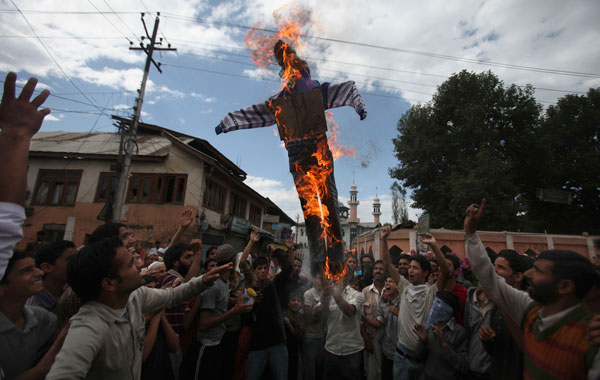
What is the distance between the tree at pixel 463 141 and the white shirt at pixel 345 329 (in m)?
17.8

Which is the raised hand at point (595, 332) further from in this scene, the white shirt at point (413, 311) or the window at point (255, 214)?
the window at point (255, 214)

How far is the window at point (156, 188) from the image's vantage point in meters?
16.6

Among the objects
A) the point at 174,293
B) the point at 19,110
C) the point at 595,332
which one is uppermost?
the point at 19,110

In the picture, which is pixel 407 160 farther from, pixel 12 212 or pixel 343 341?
pixel 12 212

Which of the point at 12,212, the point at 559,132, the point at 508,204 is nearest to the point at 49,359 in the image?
the point at 12,212

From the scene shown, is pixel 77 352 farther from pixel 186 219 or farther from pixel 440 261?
pixel 440 261

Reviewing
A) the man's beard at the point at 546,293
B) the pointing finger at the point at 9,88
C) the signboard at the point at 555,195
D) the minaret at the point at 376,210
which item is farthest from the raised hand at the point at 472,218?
the minaret at the point at 376,210

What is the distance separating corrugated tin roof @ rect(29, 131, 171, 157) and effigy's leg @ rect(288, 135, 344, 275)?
15335 millimetres

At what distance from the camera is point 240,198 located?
22781 millimetres

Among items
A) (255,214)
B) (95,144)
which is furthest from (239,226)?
(95,144)

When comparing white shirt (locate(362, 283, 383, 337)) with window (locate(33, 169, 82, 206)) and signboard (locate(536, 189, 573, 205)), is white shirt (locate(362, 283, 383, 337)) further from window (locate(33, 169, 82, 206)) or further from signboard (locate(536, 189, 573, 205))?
signboard (locate(536, 189, 573, 205))

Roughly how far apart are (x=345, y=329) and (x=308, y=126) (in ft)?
10.1

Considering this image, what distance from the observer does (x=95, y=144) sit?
61.0ft

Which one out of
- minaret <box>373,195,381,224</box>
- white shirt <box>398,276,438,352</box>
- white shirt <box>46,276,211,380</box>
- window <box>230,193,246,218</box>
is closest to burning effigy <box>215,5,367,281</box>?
white shirt <box>398,276,438,352</box>
